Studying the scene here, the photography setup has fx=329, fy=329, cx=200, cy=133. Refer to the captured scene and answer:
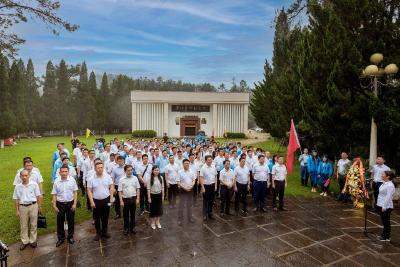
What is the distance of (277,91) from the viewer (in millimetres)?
20219

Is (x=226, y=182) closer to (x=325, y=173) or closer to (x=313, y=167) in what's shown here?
(x=325, y=173)

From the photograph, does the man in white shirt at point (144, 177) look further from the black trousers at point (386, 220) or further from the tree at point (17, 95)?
the tree at point (17, 95)

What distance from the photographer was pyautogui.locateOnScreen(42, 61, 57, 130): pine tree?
148ft

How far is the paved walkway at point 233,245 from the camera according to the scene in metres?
6.07

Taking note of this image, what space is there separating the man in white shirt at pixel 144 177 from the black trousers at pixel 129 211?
119cm

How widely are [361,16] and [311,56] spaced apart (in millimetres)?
2334

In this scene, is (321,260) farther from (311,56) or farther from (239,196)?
(311,56)

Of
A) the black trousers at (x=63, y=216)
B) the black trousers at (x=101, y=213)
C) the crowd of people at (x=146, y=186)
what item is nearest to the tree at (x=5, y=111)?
the crowd of people at (x=146, y=186)

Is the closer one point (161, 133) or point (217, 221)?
point (217, 221)

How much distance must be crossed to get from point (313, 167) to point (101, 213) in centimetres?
820

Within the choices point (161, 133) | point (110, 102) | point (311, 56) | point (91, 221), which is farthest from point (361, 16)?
point (110, 102)

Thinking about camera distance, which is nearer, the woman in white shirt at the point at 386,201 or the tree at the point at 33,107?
the woman in white shirt at the point at 386,201

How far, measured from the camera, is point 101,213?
7.04 metres

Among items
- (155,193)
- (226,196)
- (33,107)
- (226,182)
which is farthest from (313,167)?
(33,107)
